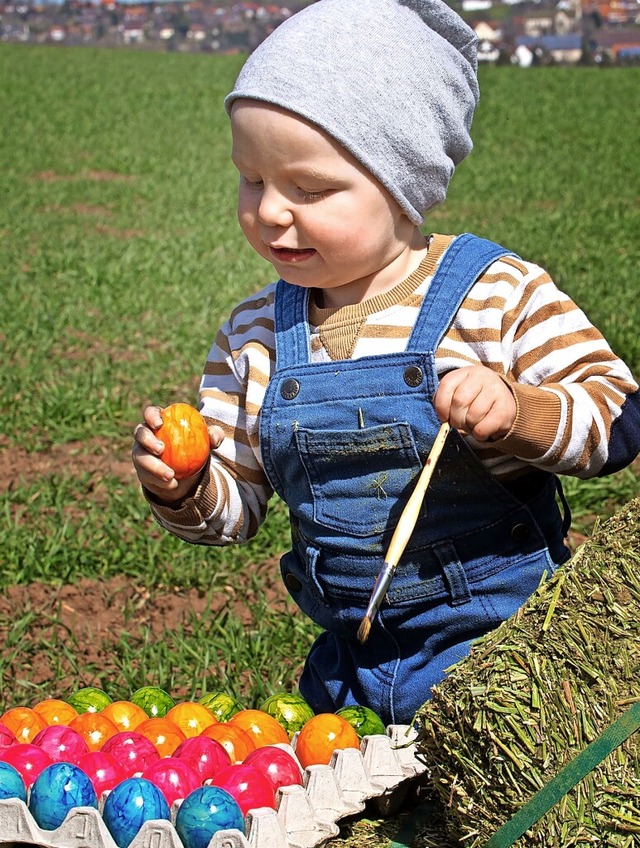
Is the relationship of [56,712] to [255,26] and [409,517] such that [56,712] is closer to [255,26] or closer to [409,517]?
[409,517]

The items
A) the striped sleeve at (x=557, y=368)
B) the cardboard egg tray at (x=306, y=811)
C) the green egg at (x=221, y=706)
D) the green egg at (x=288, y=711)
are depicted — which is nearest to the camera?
the cardboard egg tray at (x=306, y=811)

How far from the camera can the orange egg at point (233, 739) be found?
2.27 metres

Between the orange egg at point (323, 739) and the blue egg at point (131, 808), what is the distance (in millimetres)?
350

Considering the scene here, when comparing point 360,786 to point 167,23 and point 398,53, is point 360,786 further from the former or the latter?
point 167,23

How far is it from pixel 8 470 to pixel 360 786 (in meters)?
3.34

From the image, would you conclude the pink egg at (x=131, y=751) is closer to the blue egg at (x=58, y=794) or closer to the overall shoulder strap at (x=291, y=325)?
the blue egg at (x=58, y=794)

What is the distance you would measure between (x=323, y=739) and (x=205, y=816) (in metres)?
0.40

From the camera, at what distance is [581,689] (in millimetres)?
1734

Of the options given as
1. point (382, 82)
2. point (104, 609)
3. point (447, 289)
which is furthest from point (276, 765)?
point (104, 609)

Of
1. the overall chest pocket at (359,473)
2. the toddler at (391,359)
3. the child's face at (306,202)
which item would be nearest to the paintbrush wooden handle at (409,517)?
the toddler at (391,359)

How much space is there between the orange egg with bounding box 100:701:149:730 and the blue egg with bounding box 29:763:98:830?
44 cm

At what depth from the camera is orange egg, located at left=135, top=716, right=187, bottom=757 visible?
7.55 feet

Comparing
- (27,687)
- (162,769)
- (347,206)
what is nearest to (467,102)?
(347,206)

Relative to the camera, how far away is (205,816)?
1.88m
